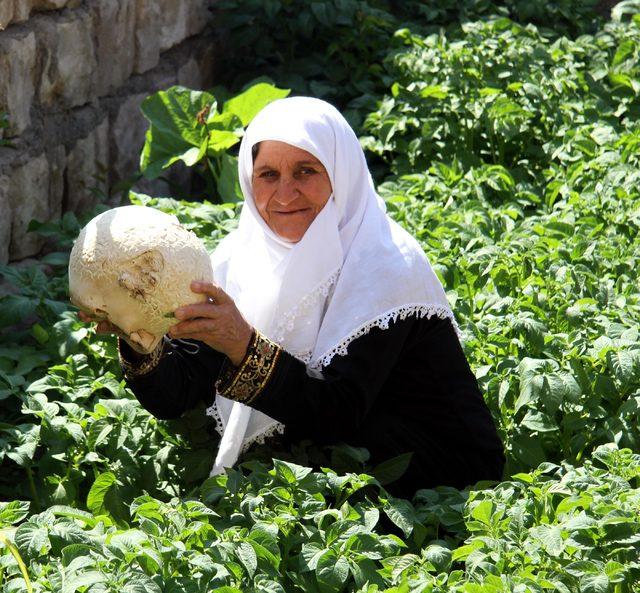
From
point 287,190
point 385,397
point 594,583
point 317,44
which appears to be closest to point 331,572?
point 594,583

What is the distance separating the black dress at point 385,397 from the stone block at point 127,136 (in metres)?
2.20

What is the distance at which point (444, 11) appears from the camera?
7223 mm

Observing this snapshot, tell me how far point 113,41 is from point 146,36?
1.37ft

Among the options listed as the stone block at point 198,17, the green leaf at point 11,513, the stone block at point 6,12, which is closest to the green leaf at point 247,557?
the green leaf at point 11,513

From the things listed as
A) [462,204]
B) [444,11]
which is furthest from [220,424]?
[444,11]

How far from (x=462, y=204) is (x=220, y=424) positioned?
1909mm

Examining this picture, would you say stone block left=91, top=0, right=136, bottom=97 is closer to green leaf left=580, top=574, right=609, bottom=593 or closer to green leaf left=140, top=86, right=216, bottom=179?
green leaf left=140, top=86, right=216, bottom=179

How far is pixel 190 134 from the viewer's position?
18.1 ft

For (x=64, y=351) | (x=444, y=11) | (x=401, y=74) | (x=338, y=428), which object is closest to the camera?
(x=338, y=428)

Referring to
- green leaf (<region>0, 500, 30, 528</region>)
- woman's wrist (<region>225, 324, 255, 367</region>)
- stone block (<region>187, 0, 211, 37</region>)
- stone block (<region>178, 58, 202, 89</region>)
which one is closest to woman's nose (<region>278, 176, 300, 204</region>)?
woman's wrist (<region>225, 324, 255, 367</region>)

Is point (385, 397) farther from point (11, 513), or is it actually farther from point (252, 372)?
point (11, 513)

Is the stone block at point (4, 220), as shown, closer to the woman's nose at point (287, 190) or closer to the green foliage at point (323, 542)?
the woman's nose at point (287, 190)

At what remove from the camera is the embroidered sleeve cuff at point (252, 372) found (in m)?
3.09

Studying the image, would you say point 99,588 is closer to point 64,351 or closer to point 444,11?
point 64,351
